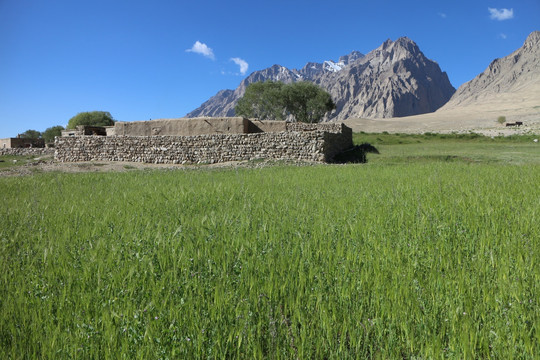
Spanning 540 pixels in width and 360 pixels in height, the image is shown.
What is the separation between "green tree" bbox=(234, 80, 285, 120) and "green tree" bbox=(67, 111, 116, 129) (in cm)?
2887

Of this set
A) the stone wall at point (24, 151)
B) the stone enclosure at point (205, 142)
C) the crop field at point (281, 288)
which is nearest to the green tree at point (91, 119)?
the stone wall at point (24, 151)

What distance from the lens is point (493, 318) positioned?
6.09 feet

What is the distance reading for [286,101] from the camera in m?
53.3

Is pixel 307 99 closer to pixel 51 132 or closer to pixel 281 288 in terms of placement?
pixel 281 288

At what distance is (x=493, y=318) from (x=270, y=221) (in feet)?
7.73

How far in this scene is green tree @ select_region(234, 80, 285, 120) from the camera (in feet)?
176

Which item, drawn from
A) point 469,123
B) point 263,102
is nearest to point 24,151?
point 263,102

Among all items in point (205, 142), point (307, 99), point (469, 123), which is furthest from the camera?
point (469, 123)

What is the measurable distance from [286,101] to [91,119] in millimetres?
40231

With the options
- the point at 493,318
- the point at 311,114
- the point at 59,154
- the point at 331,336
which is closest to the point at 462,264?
the point at 493,318

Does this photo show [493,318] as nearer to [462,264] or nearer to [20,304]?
[462,264]

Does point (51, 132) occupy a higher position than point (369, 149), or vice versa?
point (51, 132)

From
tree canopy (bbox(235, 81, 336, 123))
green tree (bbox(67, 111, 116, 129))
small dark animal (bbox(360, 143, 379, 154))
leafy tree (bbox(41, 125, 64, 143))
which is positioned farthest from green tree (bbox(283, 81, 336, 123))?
leafy tree (bbox(41, 125, 64, 143))

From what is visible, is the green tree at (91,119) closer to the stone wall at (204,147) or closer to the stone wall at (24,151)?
the stone wall at (24,151)
